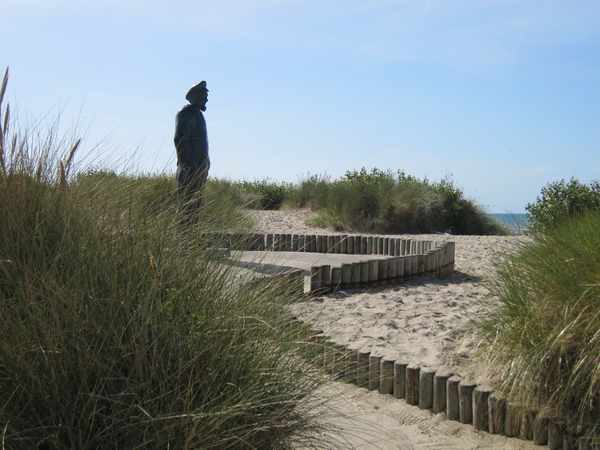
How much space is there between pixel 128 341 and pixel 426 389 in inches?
80.9

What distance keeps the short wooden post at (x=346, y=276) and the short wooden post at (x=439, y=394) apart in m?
2.95

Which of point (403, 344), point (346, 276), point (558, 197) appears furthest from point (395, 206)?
point (403, 344)

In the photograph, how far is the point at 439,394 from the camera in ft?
11.1

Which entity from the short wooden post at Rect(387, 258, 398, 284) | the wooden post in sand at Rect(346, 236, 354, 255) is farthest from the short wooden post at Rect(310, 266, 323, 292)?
the wooden post in sand at Rect(346, 236, 354, 255)

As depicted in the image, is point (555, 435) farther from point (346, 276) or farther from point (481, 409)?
point (346, 276)

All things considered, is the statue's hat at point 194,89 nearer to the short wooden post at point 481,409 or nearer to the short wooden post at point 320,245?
the short wooden post at point 320,245

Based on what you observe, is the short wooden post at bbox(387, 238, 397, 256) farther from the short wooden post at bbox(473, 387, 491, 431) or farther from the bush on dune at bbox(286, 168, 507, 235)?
the short wooden post at bbox(473, 387, 491, 431)

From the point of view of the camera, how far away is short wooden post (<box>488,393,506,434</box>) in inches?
121

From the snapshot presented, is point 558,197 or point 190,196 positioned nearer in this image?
point 190,196

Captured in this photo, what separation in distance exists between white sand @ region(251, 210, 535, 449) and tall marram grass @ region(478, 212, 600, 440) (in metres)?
Result: 0.25

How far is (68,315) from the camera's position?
195cm

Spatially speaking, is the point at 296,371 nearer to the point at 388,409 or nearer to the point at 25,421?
the point at 25,421

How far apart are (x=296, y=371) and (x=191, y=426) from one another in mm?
494

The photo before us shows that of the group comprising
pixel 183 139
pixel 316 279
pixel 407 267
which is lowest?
pixel 316 279
